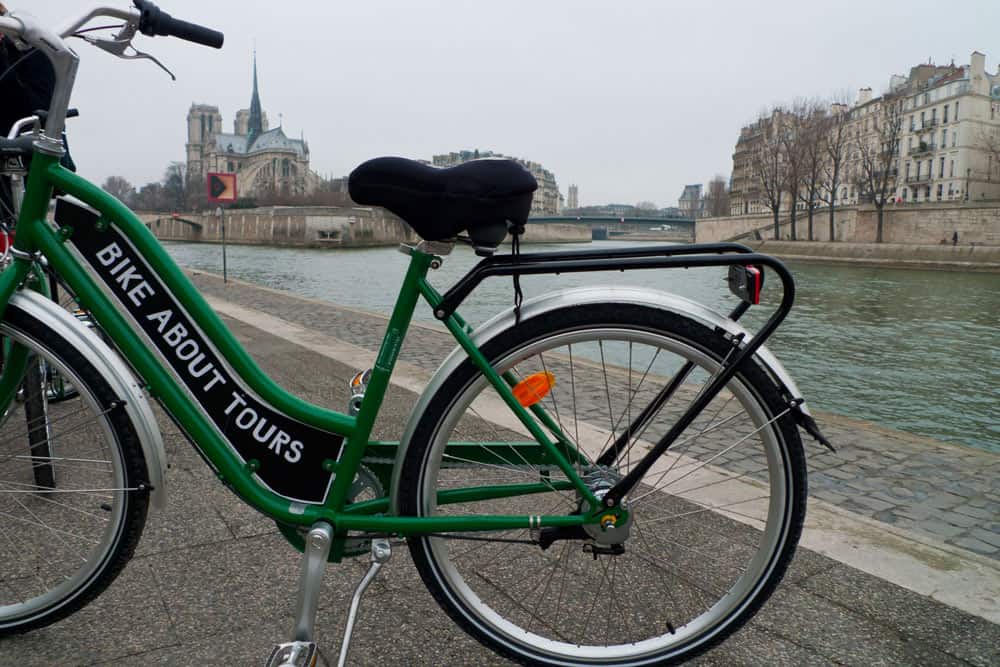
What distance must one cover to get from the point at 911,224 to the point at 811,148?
9.34 meters

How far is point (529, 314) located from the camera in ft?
5.30

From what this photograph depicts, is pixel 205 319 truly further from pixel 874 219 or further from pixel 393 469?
pixel 874 219

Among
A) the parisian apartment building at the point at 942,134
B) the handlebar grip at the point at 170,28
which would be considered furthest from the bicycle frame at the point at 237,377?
the parisian apartment building at the point at 942,134

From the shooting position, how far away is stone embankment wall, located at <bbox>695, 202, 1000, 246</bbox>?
46.8 m

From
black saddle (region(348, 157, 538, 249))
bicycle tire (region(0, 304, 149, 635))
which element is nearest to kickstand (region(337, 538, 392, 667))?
bicycle tire (region(0, 304, 149, 635))

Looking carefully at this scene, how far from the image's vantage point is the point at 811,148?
5619 cm

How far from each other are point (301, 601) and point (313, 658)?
0.40ft

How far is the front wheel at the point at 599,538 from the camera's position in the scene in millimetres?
1609

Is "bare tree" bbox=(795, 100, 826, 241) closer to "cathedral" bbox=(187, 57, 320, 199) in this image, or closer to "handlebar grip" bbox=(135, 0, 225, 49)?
"handlebar grip" bbox=(135, 0, 225, 49)

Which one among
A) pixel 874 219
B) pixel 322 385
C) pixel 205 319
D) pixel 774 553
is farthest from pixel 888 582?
pixel 874 219

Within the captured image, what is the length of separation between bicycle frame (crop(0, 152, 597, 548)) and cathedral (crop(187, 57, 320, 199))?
96986 millimetres

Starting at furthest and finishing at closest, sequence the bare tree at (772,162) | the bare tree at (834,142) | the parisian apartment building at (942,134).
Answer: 1. the parisian apartment building at (942,134)
2. the bare tree at (772,162)
3. the bare tree at (834,142)

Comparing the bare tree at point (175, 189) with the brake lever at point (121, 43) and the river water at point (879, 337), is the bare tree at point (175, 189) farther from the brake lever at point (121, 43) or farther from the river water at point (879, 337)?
the brake lever at point (121, 43)

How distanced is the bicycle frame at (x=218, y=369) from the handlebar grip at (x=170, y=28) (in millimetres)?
375
